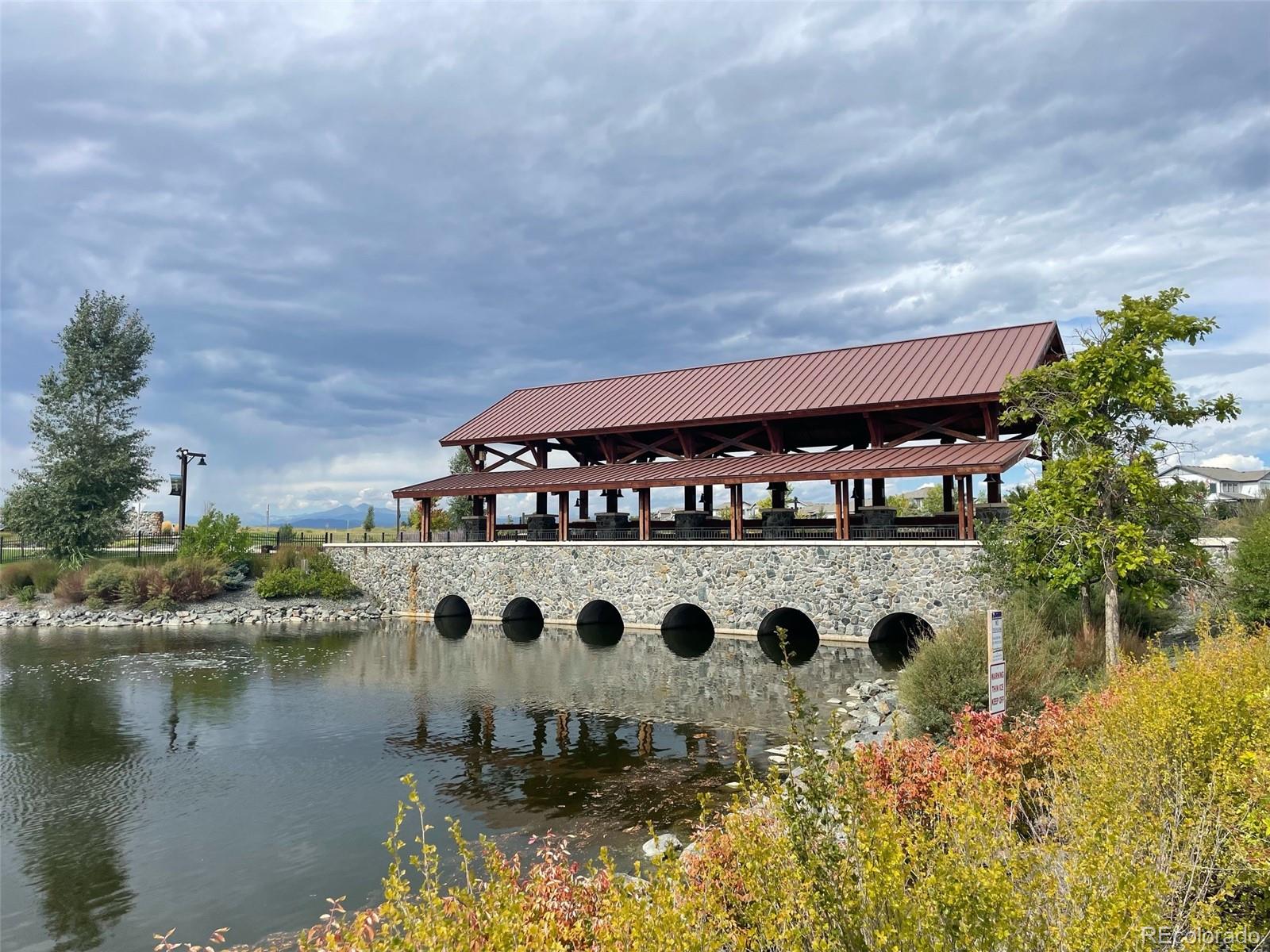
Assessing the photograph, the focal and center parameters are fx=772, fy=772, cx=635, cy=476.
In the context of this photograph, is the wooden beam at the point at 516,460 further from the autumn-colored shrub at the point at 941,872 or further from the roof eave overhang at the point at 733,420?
the autumn-colored shrub at the point at 941,872

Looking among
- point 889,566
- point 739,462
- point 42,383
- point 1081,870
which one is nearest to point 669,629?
point 739,462

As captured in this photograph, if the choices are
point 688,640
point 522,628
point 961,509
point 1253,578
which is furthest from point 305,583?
point 1253,578

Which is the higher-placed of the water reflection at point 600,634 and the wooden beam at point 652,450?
the wooden beam at point 652,450

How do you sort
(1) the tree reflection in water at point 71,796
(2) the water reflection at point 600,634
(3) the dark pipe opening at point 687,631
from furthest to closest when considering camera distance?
(2) the water reflection at point 600,634
(3) the dark pipe opening at point 687,631
(1) the tree reflection in water at point 71,796

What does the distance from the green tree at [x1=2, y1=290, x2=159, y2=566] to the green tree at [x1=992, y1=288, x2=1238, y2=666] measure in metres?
41.3

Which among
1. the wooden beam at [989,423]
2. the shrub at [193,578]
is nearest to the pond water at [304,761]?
the wooden beam at [989,423]

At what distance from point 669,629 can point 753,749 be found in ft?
50.5

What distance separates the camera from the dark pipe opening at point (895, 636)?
21.3 m

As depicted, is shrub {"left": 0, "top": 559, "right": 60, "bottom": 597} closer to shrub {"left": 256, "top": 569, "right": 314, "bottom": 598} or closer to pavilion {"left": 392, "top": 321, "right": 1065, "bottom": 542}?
shrub {"left": 256, "top": 569, "right": 314, "bottom": 598}

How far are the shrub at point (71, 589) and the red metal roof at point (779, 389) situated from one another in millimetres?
16557

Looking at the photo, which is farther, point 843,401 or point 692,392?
point 692,392

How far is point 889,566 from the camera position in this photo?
23.0m

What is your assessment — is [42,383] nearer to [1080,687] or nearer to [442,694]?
[442,694]

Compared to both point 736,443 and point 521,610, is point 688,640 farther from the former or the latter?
point 521,610
